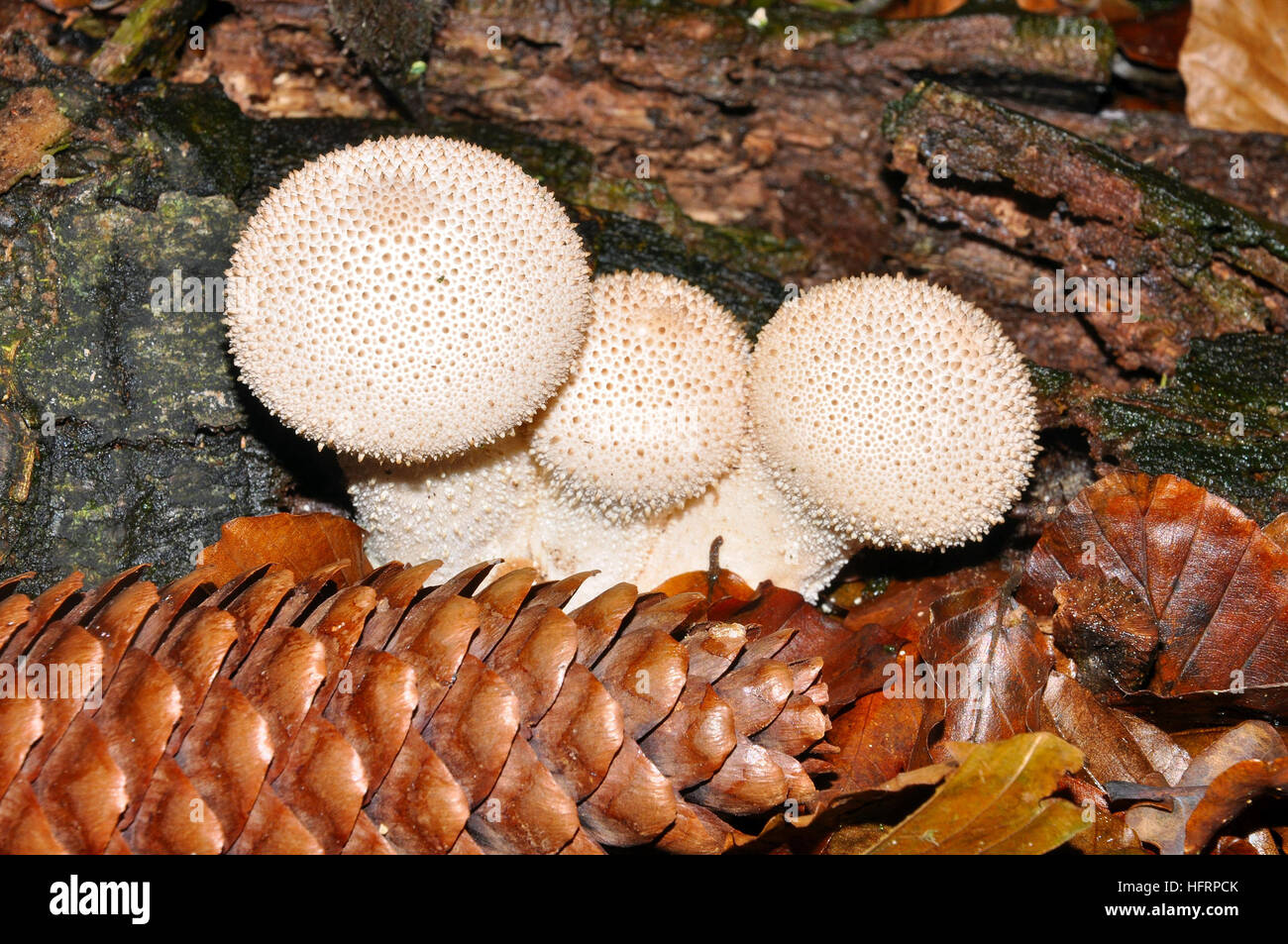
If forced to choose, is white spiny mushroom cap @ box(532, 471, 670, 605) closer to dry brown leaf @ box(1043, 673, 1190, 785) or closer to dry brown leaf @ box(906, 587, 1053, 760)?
dry brown leaf @ box(906, 587, 1053, 760)

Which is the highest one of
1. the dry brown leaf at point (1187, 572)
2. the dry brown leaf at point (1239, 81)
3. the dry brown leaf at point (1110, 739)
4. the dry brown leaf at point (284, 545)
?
the dry brown leaf at point (1239, 81)

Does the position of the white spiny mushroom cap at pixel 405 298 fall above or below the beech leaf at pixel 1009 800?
above

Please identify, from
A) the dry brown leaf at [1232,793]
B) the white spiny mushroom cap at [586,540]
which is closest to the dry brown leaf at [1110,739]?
the dry brown leaf at [1232,793]

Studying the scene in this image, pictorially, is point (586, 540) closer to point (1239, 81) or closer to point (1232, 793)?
point (1232, 793)

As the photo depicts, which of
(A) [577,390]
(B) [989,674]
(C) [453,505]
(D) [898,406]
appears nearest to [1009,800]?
(B) [989,674]

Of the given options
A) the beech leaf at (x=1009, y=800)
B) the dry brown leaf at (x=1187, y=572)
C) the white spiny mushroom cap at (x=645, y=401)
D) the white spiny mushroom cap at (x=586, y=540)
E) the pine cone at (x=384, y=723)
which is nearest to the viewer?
the pine cone at (x=384, y=723)

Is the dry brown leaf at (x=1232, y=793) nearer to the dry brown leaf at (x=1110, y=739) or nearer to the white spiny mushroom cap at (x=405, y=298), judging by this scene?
the dry brown leaf at (x=1110, y=739)

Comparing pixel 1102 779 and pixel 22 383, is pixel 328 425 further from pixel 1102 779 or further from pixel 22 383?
pixel 1102 779
